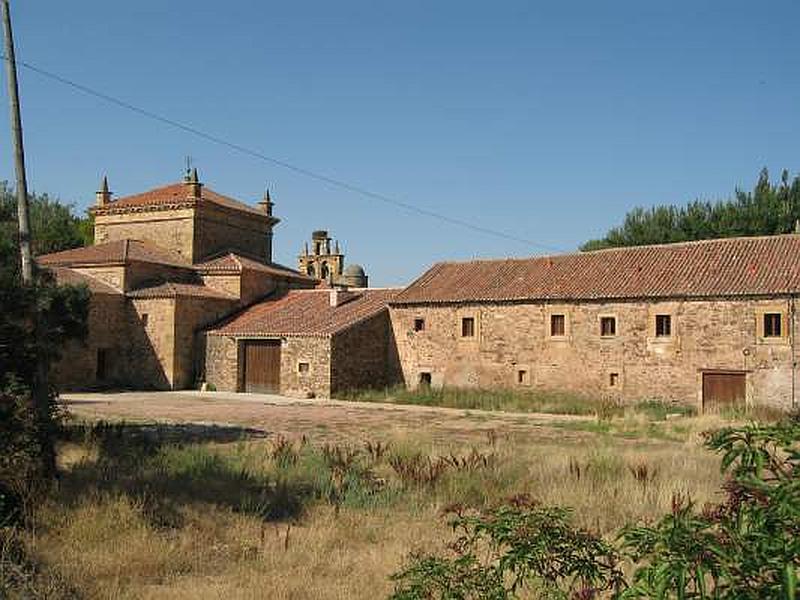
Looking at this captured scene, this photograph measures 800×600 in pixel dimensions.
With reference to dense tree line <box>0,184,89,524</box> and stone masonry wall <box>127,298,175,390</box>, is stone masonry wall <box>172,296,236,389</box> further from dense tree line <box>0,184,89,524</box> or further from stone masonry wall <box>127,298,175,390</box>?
dense tree line <box>0,184,89,524</box>

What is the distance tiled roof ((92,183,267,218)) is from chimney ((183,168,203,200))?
0.52ft

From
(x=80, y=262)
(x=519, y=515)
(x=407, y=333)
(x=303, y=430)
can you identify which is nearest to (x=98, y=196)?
(x=80, y=262)

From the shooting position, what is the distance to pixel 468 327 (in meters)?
30.3

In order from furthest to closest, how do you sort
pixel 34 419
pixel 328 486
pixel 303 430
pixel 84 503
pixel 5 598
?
pixel 303 430 < pixel 328 486 < pixel 34 419 < pixel 84 503 < pixel 5 598

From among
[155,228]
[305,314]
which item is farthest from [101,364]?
[305,314]

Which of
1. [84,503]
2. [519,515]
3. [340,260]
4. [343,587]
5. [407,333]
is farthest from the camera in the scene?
[340,260]

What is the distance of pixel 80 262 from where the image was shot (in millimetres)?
33688

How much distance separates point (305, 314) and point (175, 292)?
18.1 ft

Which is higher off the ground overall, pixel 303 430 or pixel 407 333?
pixel 407 333

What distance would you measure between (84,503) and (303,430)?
1059 centimetres

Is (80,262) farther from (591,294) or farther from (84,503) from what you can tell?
(84,503)

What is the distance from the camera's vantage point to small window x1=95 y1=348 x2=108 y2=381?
32.2 m

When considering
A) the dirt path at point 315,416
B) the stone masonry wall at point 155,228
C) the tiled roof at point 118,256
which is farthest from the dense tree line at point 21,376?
the stone masonry wall at point 155,228

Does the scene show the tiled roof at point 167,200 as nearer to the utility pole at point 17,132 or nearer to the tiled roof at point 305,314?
the tiled roof at point 305,314
